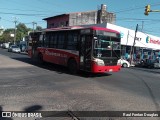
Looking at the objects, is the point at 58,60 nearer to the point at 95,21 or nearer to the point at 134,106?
the point at 134,106

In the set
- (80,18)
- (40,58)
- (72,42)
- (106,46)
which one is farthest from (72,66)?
(80,18)

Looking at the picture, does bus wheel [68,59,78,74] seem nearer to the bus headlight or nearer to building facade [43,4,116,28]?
the bus headlight

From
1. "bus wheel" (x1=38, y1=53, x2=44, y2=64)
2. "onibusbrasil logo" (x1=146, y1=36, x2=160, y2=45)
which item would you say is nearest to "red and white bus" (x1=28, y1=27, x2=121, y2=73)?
"bus wheel" (x1=38, y1=53, x2=44, y2=64)

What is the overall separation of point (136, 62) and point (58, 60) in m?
22.1

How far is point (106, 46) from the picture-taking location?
52.1 ft

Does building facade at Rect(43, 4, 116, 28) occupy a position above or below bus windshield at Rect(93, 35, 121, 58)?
above

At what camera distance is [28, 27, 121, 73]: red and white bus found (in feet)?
50.3

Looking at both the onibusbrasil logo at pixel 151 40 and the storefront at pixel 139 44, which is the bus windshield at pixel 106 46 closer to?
the storefront at pixel 139 44

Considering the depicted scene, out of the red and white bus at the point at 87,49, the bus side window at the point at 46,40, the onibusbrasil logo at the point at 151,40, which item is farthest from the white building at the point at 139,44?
the red and white bus at the point at 87,49

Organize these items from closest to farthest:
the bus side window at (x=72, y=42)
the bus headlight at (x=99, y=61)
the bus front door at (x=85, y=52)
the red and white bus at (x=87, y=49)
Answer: the bus headlight at (x=99, y=61) < the red and white bus at (x=87, y=49) < the bus front door at (x=85, y=52) < the bus side window at (x=72, y=42)

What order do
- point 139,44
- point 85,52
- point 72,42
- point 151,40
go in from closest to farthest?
1. point 85,52
2. point 72,42
3. point 139,44
4. point 151,40

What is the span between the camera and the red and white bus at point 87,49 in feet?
50.3

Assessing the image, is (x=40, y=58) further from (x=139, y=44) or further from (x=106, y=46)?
(x=139, y=44)

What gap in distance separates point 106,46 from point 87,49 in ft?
4.08
